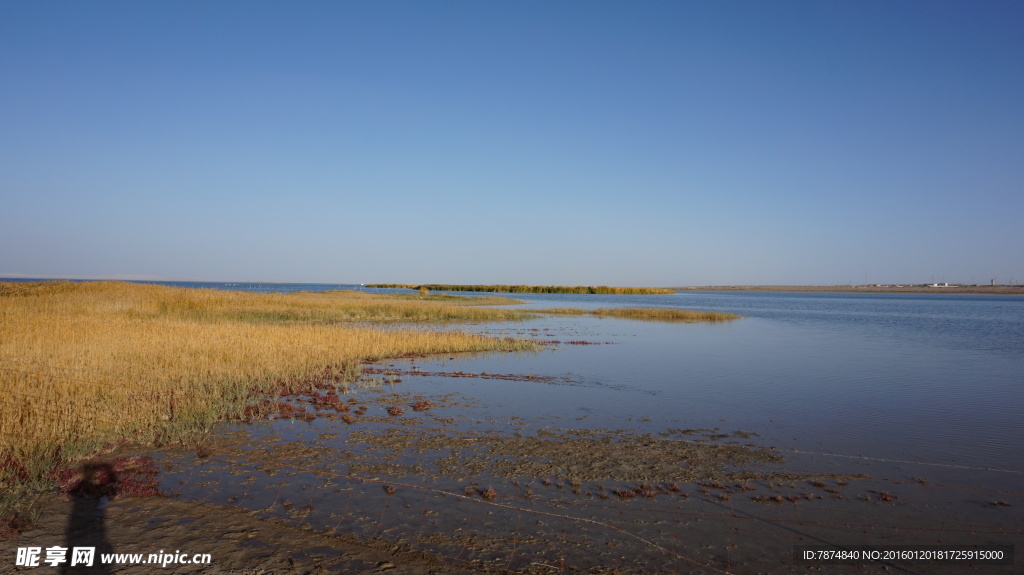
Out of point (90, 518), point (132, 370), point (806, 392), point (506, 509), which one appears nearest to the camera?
point (90, 518)

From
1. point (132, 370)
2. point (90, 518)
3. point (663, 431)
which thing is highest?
point (132, 370)

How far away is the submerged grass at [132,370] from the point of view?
10.7m

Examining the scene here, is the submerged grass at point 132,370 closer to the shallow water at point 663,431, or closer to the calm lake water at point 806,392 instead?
the shallow water at point 663,431

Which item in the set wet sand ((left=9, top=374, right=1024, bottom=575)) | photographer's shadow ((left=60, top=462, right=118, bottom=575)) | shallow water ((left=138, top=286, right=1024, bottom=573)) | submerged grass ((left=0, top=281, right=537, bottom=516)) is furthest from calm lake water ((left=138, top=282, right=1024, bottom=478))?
photographer's shadow ((left=60, top=462, right=118, bottom=575))

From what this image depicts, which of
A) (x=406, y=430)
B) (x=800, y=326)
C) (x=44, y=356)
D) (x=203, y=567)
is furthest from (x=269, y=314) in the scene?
(x=800, y=326)

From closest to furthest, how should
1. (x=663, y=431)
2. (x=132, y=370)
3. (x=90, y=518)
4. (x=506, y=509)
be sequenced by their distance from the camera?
(x=90, y=518)
(x=506, y=509)
(x=663, y=431)
(x=132, y=370)

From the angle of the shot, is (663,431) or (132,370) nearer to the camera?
(663,431)

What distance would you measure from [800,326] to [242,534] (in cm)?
5003

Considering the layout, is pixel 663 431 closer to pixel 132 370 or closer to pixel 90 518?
pixel 90 518

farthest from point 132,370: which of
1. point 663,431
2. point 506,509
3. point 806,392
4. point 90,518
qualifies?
point 806,392

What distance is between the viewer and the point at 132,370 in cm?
1606

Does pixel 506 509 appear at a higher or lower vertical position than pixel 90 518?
lower

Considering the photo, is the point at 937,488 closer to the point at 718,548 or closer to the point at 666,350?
the point at 718,548

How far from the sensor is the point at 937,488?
10.2 meters
